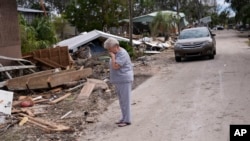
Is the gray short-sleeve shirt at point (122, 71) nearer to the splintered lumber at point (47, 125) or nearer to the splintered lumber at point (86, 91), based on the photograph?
the splintered lumber at point (47, 125)

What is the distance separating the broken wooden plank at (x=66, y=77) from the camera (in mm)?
12648

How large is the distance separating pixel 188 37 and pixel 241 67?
19.0ft

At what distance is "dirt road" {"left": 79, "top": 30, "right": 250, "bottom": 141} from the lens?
714 cm

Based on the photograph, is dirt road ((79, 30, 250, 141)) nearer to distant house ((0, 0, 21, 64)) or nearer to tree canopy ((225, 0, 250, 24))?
distant house ((0, 0, 21, 64))

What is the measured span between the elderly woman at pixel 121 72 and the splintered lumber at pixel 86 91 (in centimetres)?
333

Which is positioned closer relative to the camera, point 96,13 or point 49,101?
point 49,101

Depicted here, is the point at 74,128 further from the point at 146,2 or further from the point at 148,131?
the point at 146,2

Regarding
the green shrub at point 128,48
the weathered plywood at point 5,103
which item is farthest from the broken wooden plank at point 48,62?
the weathered plywood at point 5,103

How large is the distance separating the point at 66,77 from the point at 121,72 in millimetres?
5759

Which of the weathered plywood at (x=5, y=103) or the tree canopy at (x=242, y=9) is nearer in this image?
the weathered plywood at (x=5, y=103)

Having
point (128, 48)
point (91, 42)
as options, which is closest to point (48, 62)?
point (128, 48)

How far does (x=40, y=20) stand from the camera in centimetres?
2512

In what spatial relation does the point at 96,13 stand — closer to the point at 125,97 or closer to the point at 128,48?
the point at 128,48

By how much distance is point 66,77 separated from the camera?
1330 cm
